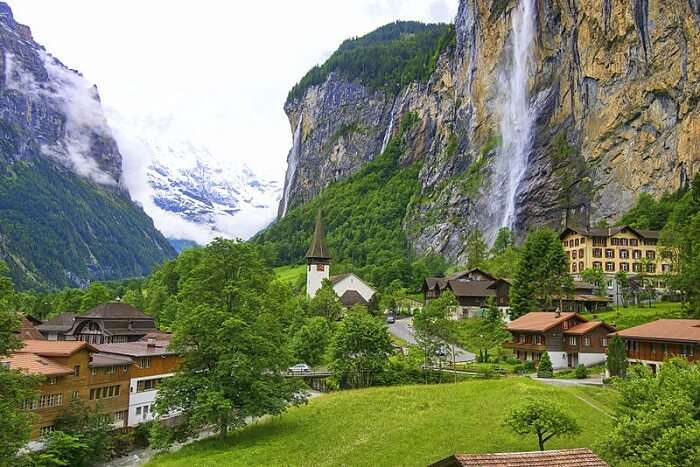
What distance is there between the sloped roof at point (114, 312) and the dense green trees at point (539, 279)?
47754 mm

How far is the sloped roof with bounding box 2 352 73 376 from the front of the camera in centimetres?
4416

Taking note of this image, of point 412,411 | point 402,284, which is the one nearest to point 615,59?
point 402,284

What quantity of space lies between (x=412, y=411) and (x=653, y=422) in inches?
834

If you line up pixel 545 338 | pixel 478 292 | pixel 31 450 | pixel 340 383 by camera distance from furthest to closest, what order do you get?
pixel 478 292 → pixel 545 338 → pixel 340 383 → pixel 31 450

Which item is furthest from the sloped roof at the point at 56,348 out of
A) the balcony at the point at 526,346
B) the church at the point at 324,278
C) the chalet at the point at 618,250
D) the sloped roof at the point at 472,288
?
the chalet at the point at 618,250

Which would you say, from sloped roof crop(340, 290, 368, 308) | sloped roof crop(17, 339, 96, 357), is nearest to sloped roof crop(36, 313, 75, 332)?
sloped roof crop(17, 339, 96, 357)

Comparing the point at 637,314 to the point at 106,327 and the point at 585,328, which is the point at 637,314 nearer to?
the point at 585,328

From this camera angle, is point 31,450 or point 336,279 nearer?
point 31,450

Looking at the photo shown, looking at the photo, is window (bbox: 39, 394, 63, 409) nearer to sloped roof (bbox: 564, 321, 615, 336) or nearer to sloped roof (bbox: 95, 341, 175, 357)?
sloped roof (bbox: 95, 341, 175, 357)

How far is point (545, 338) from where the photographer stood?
62.8 m

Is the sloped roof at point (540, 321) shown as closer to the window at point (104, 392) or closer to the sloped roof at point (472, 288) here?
the sloped roof at point (472, 288)

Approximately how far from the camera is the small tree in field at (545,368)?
56.3 m

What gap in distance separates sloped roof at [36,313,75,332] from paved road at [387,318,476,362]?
140 ft

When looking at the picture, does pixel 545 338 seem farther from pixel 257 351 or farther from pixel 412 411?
pixel 257 351
